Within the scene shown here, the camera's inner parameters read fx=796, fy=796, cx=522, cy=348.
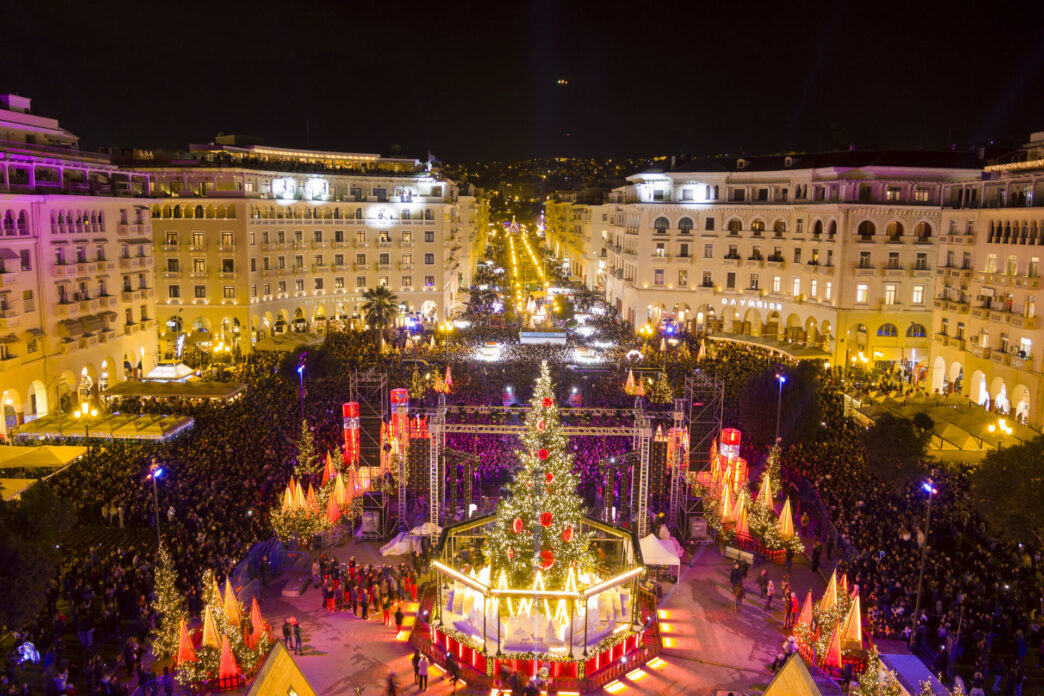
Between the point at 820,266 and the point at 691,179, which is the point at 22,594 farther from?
the point at 691,179

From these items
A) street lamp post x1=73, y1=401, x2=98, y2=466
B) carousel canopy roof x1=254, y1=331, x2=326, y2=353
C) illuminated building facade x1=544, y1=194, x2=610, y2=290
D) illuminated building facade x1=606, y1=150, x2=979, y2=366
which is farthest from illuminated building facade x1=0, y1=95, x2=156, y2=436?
illuminated building facade x1=544, y1=194, x2=610, y2=290

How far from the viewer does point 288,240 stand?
60250 millimetres

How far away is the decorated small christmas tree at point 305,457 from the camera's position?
28047 mm

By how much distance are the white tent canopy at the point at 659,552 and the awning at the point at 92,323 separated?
30768 mm

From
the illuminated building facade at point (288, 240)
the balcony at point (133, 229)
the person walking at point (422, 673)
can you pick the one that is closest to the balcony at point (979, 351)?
the person walking at point (422, 673)

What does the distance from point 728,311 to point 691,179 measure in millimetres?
10845

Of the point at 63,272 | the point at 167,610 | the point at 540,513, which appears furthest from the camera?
the point at 63,272

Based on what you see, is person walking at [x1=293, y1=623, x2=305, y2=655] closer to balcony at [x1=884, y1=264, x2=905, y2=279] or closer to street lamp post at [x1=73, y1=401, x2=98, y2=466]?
street lamp post at [x1=73, y1=401, x2=98, y2=466]

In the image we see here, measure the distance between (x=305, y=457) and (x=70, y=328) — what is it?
18.3m

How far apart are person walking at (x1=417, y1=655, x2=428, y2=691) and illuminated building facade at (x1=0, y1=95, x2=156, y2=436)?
1936cm

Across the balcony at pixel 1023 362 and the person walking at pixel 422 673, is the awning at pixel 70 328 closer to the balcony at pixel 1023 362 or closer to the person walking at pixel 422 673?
the person walking at pixel 422 673

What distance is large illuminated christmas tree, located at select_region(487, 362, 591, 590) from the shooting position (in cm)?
2039

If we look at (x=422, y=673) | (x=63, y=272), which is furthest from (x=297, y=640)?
(x=63, y=272)

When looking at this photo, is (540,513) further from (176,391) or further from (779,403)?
(176,391)
